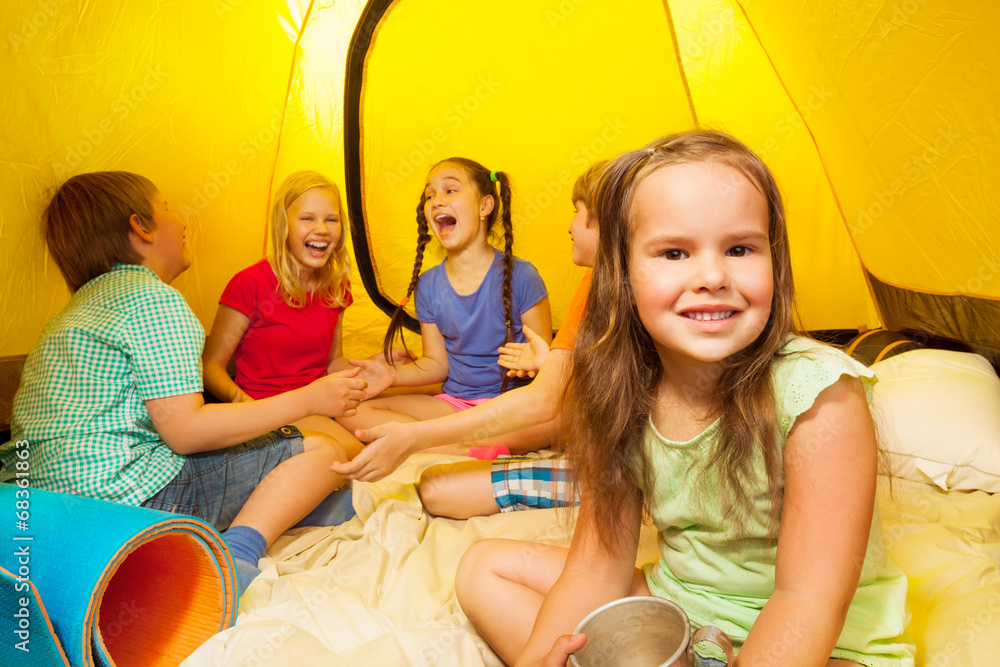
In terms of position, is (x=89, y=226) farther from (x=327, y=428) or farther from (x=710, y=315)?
(x=710, y=315)

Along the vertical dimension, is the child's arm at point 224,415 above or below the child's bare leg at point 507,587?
above

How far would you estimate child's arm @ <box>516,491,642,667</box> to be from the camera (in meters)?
0.80

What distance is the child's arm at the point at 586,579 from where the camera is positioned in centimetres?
80

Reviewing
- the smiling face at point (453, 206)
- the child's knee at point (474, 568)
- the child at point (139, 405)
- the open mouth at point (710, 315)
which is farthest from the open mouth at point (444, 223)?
Answer: the open mouth at point (710, 315)

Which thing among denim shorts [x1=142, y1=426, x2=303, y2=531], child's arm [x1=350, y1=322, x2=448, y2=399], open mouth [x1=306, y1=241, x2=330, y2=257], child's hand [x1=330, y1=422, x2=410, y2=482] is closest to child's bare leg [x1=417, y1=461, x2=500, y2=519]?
child's hand [x1=330, y1=422, x2=410, y2=482]

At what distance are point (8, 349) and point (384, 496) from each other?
762mm

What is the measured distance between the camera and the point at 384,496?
1425 millimetres

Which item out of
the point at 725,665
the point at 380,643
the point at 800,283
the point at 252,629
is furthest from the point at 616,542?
the point at 800,283

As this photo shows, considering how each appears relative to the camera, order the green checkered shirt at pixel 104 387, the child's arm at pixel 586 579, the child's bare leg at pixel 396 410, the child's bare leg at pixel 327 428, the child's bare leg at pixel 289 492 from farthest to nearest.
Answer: the child's bare leg at pixel 396 410, the child's bare leg at pixel 327 428, the child's bare leg at pixel 289 492, the green checkered shirt at pixel 104 387, the child's arm at pixel 586 579

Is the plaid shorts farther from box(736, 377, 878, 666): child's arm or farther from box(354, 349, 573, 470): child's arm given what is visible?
box(736, 377, 878, 666): child's arm

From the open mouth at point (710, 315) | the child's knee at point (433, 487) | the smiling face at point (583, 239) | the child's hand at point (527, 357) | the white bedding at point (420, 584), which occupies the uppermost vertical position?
the smiling face at point (583, 239)

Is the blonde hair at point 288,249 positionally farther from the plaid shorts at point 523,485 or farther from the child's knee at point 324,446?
the plaid shorts at point 523,485

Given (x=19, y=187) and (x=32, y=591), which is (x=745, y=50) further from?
(x=32, y=591)

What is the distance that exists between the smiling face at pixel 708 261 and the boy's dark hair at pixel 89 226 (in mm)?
1031
